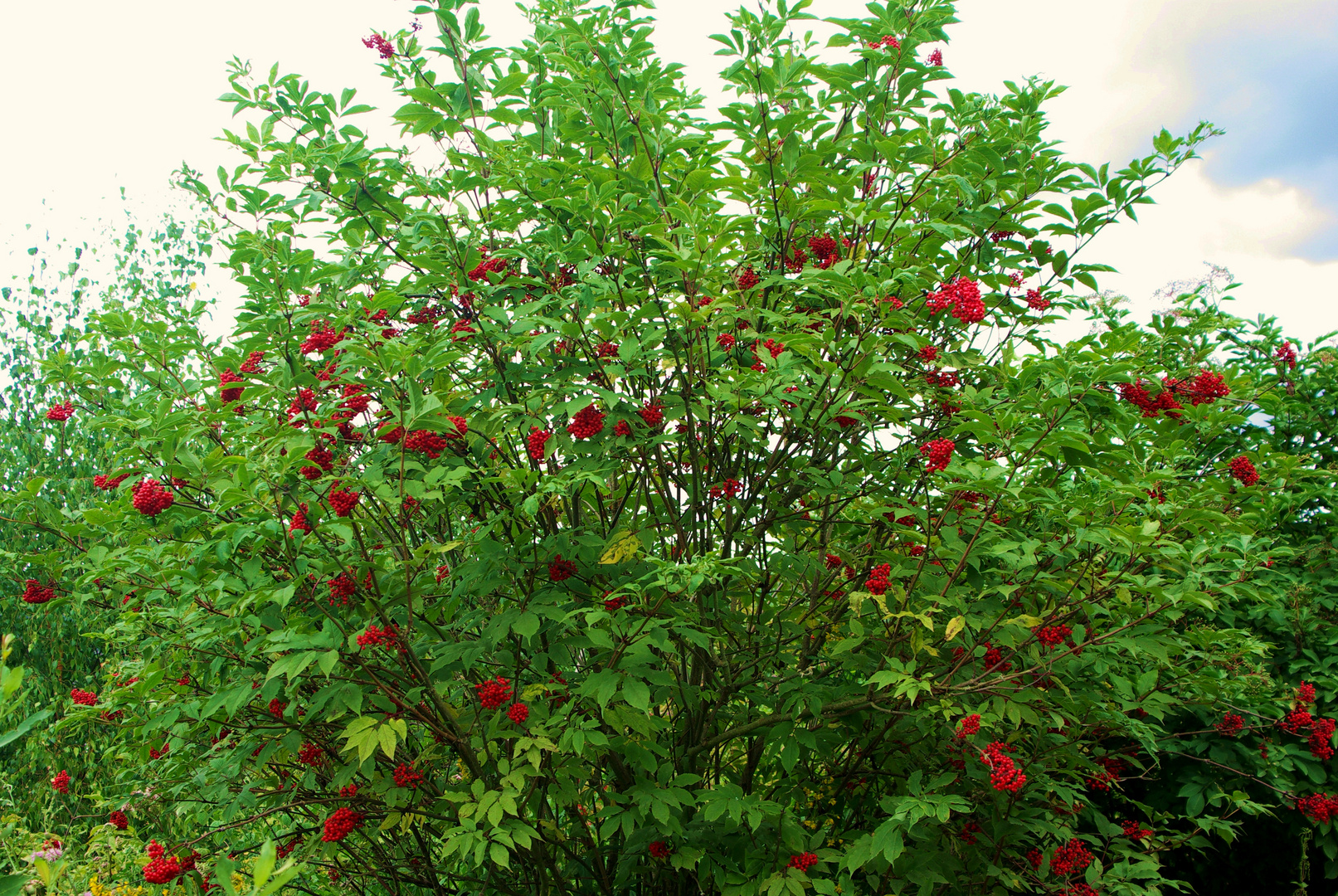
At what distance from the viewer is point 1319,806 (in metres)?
3.94

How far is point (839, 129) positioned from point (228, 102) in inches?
90.9

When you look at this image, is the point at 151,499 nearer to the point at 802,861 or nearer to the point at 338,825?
the point at 338,825

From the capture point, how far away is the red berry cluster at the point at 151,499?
2586mm

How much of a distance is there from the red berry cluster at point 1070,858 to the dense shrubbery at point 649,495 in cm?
2

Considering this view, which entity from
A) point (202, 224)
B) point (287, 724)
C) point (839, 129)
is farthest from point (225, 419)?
point (839, 129)

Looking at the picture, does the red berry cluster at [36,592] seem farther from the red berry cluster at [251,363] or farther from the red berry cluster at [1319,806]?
the red berry cluster at [1319,806]

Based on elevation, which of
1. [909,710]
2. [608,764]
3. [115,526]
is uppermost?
[115,526]

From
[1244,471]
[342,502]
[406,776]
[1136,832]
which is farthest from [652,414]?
[1136,832]

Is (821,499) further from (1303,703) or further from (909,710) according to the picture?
(1303,703)

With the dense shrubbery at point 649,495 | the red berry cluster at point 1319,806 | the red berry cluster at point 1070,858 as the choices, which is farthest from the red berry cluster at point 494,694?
the red berry cluster at point 1319,806

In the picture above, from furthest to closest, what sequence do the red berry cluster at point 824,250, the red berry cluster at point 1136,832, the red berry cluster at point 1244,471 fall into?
1. the red berry cluster at point 1136,832
2. the red berry cluster at point 1244,471
3. the red berry cluster at point 824,250

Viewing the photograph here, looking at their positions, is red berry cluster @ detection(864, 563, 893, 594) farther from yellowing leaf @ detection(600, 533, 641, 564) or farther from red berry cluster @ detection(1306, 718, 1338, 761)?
red berry cluster @ detection(1306, 718, 1338, 761)

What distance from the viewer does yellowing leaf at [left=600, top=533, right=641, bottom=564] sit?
115 inches

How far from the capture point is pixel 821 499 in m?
3.71
